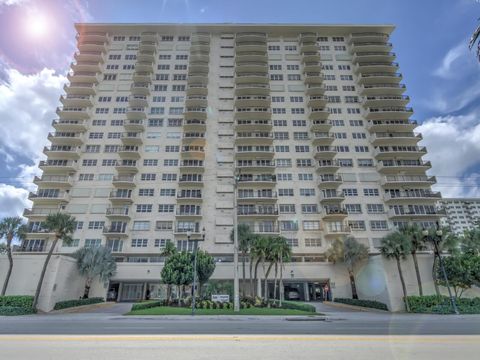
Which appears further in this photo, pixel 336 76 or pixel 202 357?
pixel 336 76

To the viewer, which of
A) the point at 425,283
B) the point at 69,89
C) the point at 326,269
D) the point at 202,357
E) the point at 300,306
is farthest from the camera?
the point at 69,89

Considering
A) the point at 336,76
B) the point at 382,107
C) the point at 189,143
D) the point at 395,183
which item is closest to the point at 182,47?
the point at 189,143

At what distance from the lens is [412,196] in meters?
47.9

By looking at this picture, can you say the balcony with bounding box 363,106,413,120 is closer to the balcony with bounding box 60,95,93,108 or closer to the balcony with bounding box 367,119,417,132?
the balcony with bounding box 367,119,417,132

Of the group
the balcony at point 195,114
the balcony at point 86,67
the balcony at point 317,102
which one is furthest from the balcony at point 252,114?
the balcony at point 86,67

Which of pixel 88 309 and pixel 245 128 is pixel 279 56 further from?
pixel 88 309

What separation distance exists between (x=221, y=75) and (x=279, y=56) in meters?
15.3

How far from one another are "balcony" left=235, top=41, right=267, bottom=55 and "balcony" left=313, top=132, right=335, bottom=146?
2577 centimetres

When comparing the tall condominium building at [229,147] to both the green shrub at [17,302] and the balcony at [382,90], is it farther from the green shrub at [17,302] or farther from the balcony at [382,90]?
the green shrub at [17,302]

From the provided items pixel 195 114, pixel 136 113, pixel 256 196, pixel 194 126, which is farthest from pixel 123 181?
pixel 256 196

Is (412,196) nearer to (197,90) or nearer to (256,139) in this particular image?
(256,139)

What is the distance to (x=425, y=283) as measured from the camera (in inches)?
1214

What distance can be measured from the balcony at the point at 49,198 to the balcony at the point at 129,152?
12091 mm

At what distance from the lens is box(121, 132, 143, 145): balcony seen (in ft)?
169
